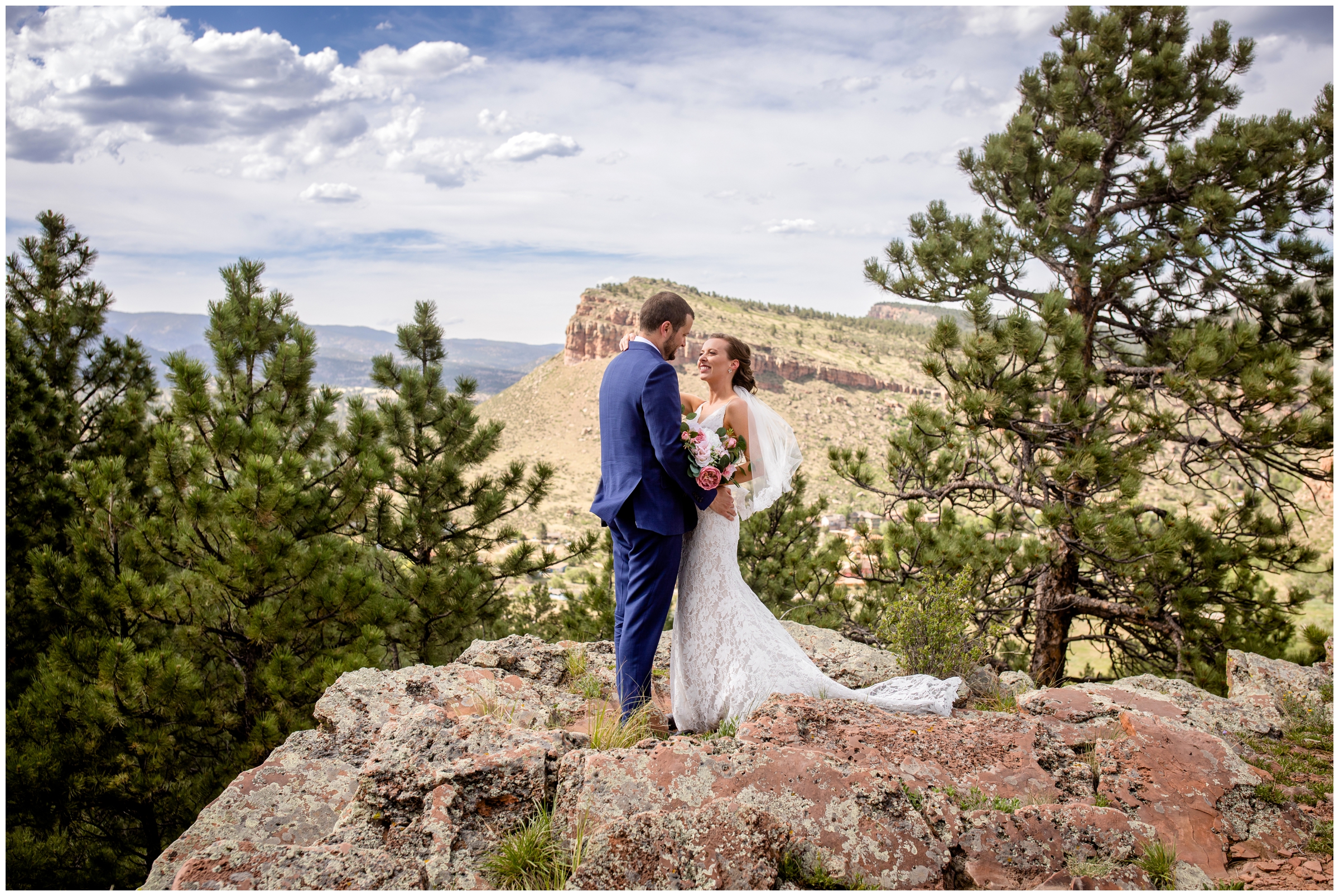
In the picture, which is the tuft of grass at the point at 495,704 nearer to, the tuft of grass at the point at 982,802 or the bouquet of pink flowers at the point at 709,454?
the bouquet of pink flowers at the point at 709,454

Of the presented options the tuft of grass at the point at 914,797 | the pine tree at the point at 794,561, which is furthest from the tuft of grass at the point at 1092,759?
the pine tree at the point at 794,561

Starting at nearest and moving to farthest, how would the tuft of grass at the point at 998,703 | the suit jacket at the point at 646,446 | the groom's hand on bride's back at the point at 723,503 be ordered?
the suit jacket at the point at 646,446 → the groom's hand on bride's back at the point at 723,503 → the tuft of grass at the point at 998,703

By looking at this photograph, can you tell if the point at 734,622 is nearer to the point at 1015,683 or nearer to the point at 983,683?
the point at 983,683

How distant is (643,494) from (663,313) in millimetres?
1008

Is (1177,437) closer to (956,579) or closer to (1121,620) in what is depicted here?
(1121,620)

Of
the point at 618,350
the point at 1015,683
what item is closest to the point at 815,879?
the point at 1015,683

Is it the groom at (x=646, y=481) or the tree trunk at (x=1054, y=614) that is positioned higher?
the groom at (x=646, y=481)

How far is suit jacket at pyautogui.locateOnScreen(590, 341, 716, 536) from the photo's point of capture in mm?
4078

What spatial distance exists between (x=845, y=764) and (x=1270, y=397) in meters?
5.83

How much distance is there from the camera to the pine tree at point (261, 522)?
262 inches

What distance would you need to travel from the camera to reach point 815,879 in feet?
9.11

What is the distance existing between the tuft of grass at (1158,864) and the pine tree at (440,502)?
290 inches

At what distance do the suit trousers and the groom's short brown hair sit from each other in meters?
0.99

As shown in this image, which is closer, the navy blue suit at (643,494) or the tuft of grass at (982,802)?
the tuft of grass at (982,802)
